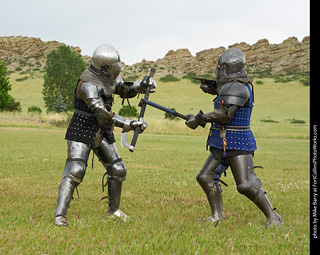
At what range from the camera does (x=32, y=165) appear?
10.3 metres

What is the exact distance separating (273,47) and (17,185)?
130 meters

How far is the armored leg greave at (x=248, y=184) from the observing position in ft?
16.1

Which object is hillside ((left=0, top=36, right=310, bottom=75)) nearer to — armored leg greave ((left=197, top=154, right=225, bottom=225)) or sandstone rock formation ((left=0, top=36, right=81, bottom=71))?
sandstone rock formation ((left=0, top=36, right=81, bottom=71))

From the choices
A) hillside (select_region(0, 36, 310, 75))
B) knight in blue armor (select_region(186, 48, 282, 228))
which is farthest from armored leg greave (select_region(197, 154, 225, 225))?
hillside (select_region(0, 36, 310, 75))

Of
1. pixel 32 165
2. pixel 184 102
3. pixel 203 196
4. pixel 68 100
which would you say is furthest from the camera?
pixel 184 102

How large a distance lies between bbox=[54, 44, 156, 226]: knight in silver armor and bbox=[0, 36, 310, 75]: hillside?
329 ft

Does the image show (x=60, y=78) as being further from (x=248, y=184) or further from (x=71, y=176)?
(x=248, y=184)

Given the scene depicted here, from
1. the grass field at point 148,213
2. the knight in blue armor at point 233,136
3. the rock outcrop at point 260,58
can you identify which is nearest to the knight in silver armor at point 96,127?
the grass field at point 148,213

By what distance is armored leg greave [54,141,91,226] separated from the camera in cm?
479

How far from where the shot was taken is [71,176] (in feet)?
16.1

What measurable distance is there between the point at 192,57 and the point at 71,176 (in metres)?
139

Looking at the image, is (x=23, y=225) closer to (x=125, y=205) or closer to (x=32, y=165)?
(x=125, y=205)

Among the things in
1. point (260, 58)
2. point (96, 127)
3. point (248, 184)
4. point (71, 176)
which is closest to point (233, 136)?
point (248, 184)

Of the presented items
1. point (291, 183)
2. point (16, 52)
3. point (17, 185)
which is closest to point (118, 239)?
point (17, 185)
